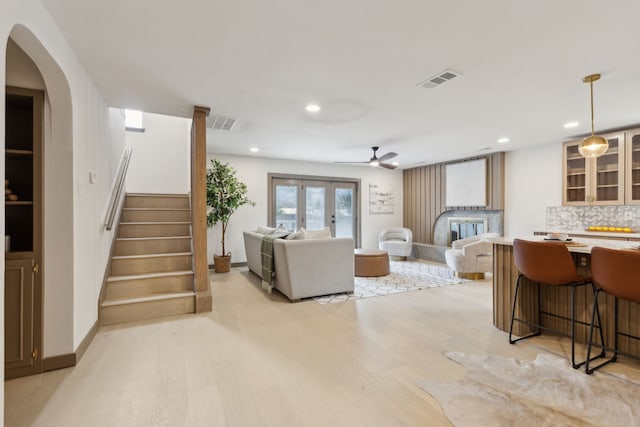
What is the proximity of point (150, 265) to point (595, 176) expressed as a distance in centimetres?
669

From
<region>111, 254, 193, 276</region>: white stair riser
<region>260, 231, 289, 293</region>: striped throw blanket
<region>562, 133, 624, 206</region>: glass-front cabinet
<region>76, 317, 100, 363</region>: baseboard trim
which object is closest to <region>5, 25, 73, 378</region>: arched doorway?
<region>76, 317, 100, 363</region>: baseboard trim

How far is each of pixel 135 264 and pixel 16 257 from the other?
1720 mm

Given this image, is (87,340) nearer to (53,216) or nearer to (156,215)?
(53,216)

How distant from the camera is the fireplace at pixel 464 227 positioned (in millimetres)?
6770

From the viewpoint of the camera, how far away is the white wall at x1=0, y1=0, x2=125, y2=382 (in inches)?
80.0

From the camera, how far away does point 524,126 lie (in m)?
4.53

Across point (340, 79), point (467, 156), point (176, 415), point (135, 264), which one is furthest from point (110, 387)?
point (467, 156)

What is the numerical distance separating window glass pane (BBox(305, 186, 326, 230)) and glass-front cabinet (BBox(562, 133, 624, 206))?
4.84m

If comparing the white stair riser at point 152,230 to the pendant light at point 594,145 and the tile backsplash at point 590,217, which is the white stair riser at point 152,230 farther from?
the tile backsplash at point 590,217

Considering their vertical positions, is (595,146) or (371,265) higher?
(595,146)

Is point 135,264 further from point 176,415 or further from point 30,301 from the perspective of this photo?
point 176,415

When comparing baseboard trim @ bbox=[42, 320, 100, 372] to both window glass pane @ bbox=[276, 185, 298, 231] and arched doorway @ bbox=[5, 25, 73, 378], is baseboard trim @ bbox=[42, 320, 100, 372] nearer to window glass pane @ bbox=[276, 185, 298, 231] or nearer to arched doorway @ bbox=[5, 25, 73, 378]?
arched doorway @ bbox=[5, 25, 73, 378]

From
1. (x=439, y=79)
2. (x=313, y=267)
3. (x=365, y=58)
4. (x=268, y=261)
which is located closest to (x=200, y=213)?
(x=268, y=261)

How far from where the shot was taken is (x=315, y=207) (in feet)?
25.2
